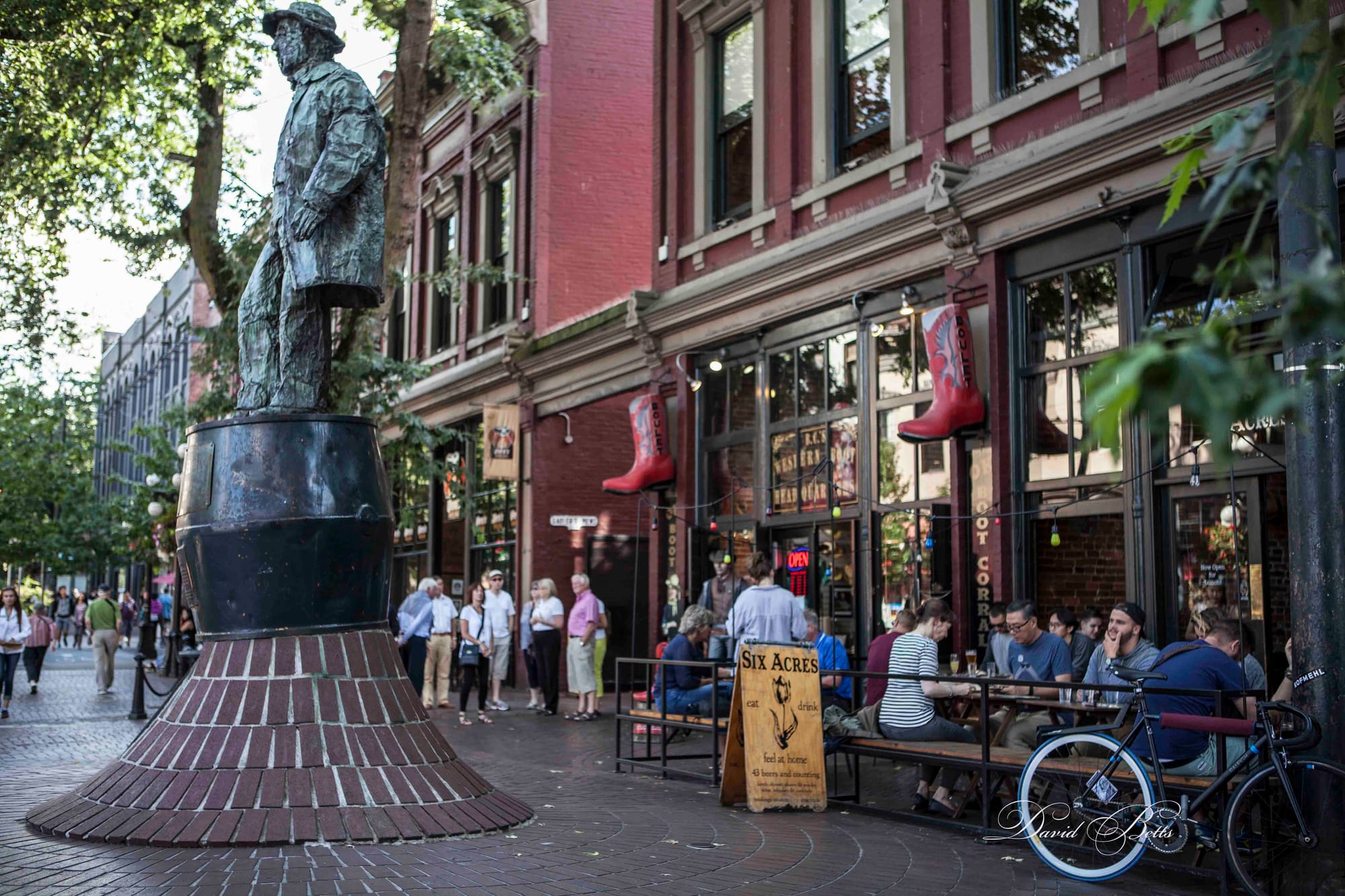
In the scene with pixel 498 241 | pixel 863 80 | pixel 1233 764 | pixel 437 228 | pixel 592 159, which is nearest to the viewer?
pixel 1233 764

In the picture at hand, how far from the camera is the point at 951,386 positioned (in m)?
13.7

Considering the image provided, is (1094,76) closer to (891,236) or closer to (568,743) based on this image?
(891,236)

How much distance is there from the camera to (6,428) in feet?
142

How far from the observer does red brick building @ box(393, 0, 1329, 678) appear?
12.0 m

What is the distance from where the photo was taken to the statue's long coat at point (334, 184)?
320 inches

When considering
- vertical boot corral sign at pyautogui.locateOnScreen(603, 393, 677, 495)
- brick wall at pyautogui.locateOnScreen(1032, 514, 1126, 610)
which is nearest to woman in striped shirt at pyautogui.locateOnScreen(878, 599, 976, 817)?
brick wall at pyautogui.locateOnScreen(1032, 514, 1126, 610)

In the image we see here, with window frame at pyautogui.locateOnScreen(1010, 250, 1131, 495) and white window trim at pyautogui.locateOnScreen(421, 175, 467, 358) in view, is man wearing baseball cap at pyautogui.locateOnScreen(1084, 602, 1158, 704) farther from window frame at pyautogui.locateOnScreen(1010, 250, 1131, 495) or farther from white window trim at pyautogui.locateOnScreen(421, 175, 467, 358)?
white window trim at pyautogui.locateOnScreen(421, 175, 467, 358)

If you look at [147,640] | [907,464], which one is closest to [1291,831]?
[907,464]

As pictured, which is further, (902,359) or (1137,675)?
(902,359)

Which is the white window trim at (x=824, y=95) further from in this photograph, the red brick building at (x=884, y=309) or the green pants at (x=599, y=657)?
the green pants at (x=599, y=657)

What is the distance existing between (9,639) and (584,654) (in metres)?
7.67

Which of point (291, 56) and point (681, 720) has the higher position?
point (291, 56)

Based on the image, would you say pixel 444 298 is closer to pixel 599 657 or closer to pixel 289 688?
pixel 599 657

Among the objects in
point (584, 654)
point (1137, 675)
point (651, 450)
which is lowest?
point (584, 654)
